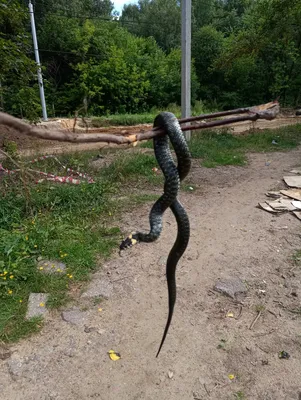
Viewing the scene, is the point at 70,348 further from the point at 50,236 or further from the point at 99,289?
the point at 50,236

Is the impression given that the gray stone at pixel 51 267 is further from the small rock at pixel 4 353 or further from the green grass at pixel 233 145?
the green grass at pixel 233 145

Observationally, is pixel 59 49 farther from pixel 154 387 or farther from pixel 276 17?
pixel 154 387

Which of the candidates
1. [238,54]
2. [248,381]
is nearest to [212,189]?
[248,381]

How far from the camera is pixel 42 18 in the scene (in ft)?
58.8

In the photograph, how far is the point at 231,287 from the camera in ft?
10.7

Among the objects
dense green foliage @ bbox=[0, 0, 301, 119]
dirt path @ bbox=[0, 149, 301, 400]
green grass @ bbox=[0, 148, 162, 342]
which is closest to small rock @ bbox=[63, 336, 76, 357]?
dirt path @ bbox=[0, 149, 301, 400]

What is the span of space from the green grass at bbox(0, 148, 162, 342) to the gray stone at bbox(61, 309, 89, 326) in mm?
124

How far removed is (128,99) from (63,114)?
10.9 feet

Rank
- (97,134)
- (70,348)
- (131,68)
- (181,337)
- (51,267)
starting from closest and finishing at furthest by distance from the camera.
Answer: (97,134), (70,348), (181,337), (51,267), (131,68)

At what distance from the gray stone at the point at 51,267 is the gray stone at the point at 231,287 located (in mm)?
1447

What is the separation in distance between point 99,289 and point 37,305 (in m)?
0.55

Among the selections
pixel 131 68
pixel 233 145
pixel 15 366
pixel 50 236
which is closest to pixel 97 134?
pixel 15 366

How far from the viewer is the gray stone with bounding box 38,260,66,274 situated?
10.8 feet

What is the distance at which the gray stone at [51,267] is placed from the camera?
10.8 ft
